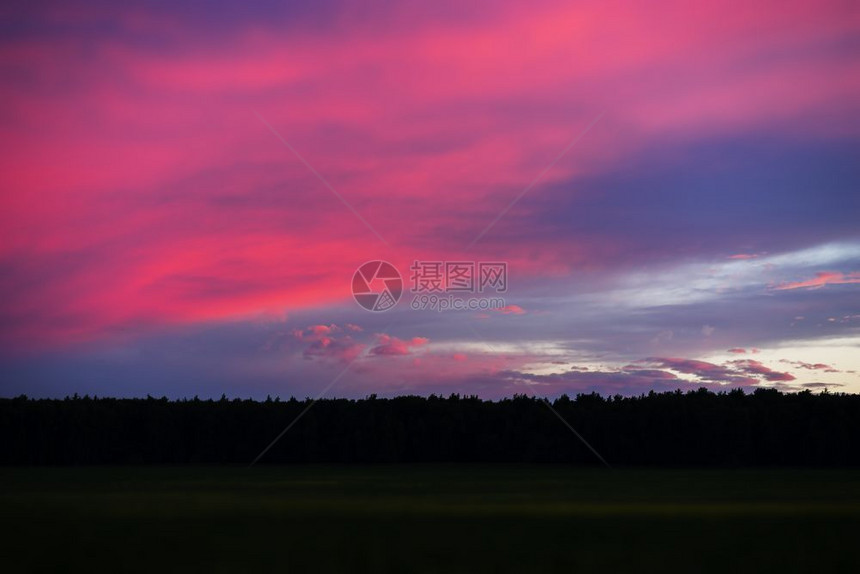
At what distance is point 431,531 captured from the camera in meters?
36.1

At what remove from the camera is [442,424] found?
154m

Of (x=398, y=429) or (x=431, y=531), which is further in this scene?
(x=398, y=429)

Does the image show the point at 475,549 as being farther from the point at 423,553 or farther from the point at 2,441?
the point at 2,441

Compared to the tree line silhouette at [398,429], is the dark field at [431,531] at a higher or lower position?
lower

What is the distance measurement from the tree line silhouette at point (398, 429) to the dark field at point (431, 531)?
78333 mm

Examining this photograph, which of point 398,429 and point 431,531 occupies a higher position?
point 398,429

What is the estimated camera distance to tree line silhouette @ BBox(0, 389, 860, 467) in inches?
5581

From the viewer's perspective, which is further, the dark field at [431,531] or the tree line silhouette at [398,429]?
the tree line silhouette at [398,429]

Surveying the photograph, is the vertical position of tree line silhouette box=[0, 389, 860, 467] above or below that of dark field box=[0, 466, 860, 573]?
above

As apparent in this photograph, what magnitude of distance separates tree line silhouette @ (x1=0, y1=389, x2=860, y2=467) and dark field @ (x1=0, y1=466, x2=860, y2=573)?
78333 mm

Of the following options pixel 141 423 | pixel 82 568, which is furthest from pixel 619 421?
pixel 82 568

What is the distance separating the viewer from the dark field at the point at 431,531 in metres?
27.5

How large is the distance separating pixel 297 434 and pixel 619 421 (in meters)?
48.6

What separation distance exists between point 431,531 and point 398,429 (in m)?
120
